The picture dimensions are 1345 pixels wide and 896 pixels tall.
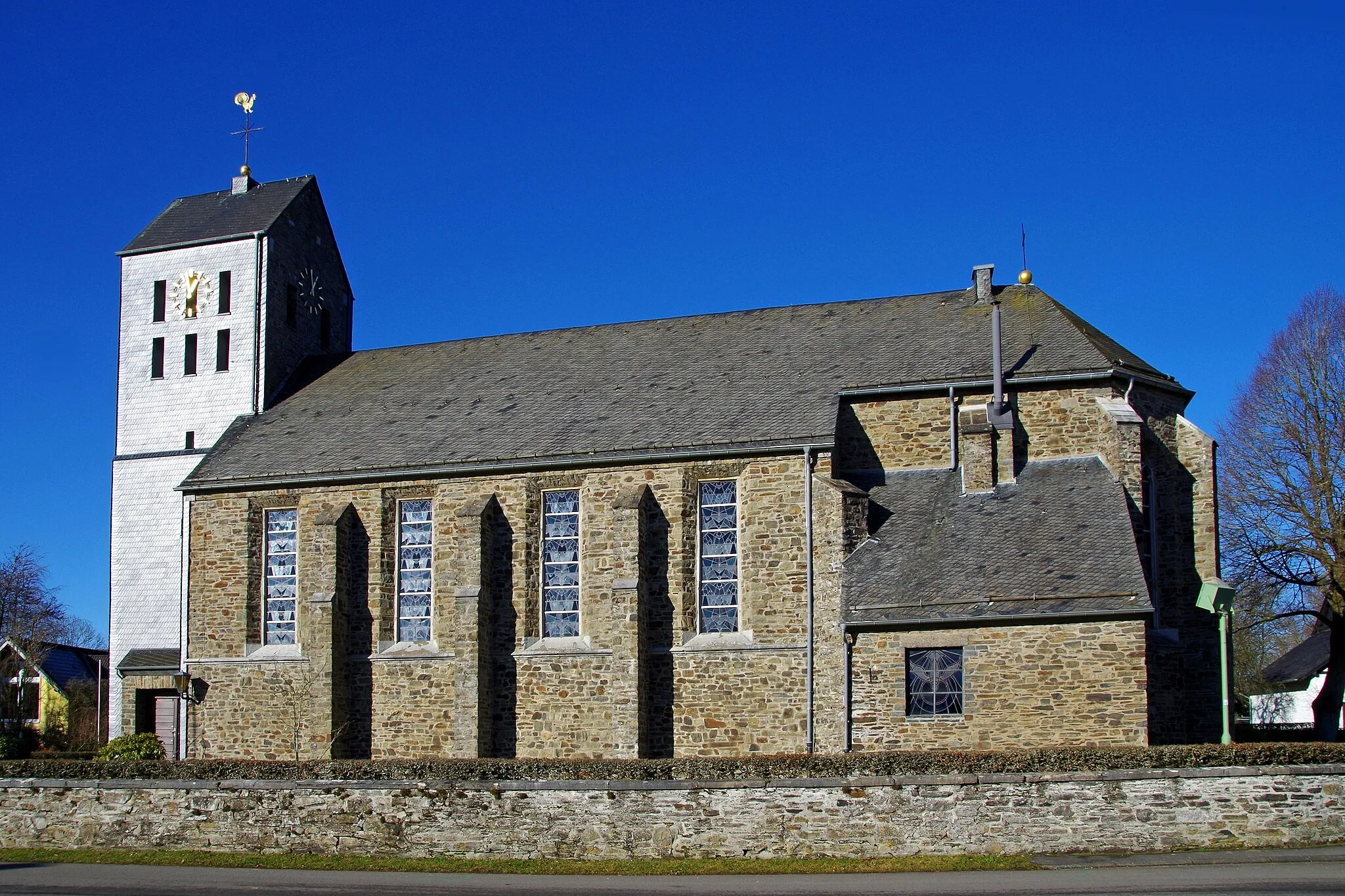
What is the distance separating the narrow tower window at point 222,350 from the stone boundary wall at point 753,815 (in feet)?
53.6

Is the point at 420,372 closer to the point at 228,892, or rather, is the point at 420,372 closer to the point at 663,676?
the point at 663,676

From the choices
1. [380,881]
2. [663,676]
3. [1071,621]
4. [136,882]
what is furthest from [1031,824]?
[136,882]

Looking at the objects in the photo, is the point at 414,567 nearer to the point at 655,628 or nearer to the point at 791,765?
the point at 655,628

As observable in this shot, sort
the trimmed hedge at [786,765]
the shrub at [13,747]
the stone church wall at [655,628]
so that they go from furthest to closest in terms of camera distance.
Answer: the shrub at [13,747], the stone church wall at [655,628], the trimmed hedge at [786,765]

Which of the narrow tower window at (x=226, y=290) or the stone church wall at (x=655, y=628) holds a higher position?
the narrow tower window at (x=226, y=290)

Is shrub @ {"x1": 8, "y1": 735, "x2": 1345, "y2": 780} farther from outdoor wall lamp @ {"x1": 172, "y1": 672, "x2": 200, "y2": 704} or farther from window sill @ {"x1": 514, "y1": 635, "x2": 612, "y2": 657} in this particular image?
outdoor wall lamp @ {"x1": 172, "y1": 672, "x2": 200, "y2": 704}

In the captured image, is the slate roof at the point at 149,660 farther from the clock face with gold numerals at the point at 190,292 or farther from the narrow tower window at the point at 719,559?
the narrow tower window at the point at 719,559

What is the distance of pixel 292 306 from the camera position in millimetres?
37844

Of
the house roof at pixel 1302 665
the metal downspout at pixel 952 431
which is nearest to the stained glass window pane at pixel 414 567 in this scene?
the metal downspout at pixel 952 431

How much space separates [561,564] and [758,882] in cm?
1282

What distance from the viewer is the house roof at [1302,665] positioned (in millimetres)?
55000

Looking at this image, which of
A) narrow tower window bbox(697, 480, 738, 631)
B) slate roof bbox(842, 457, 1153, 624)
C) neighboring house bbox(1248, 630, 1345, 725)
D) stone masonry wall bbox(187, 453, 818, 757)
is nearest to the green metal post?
slate roof bbox(842, 457, 1153, 624)

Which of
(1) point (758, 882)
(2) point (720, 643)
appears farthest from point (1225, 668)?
(1) point (758, 882)

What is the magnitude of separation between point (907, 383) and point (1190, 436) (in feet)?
19.6
